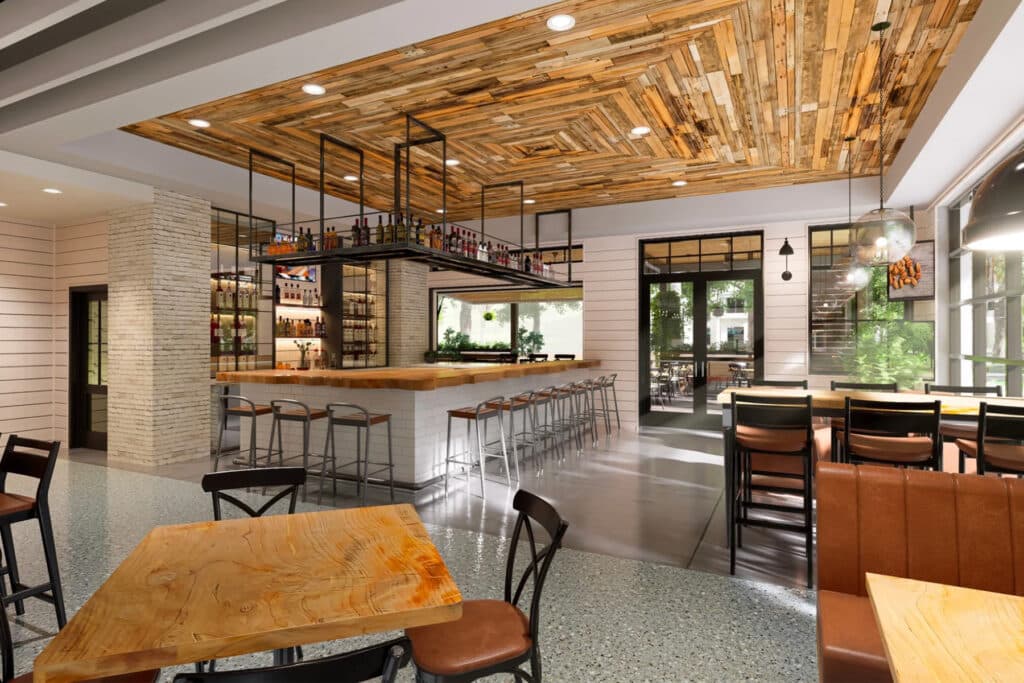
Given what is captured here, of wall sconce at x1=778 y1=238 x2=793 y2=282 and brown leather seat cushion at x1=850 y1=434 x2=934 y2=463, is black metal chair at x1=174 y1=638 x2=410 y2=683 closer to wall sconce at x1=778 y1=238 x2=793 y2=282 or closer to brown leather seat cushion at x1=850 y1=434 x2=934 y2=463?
brown leather seat cushion at x1=850 y1=434 x2=934 y2=463

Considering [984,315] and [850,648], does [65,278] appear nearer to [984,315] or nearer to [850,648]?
[850,648]

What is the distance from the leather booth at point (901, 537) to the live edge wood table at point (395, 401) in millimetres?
3479

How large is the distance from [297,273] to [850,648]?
26.5ft

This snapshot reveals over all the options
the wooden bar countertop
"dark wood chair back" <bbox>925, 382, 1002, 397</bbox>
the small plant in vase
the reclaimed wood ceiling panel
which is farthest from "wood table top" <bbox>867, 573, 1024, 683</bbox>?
the small plant in vase

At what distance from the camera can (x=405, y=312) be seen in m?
10.3

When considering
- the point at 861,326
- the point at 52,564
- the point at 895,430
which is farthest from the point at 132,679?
the point at 861,326

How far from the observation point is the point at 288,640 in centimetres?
134

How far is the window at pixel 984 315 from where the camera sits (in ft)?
16.3

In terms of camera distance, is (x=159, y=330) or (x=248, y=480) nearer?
(x=248, y=480)

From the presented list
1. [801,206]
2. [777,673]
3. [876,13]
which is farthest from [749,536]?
[801,206]

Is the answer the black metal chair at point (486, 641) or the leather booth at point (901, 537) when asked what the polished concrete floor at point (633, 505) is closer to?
the leather booth at point (901, 537)

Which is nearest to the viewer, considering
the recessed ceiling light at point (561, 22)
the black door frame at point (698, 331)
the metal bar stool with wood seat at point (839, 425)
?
the recessed ceiling light at point (561, 22)

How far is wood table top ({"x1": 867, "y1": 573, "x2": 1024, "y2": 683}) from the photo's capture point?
1.20 meters

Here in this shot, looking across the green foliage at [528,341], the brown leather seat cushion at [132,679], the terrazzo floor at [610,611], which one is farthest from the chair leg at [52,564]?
Result: the green foliage at [528,341]
